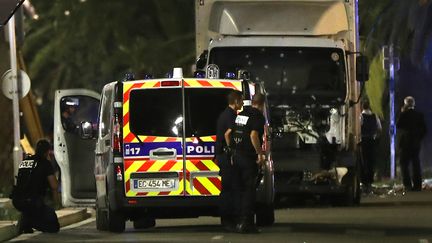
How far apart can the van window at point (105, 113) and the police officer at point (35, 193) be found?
0.77 meters

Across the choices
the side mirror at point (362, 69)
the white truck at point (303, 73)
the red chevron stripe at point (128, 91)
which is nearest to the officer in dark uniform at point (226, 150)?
the red chevron stripe at point (128, 91)

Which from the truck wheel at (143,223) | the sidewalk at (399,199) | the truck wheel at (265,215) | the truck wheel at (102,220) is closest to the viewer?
the truck wheel at (265,215)

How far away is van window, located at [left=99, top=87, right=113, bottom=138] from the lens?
732 inches

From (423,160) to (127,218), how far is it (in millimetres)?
18371

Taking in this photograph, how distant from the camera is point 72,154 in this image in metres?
22.4

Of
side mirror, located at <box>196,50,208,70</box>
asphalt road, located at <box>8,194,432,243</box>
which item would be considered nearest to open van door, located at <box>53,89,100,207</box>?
asphalt road, located at <box>8,194,432,243</box>

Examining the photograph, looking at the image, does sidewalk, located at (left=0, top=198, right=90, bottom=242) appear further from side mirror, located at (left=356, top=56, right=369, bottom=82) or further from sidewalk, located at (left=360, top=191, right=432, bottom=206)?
side mirror, located at (left=356, top=56, right=369, bottom=82)

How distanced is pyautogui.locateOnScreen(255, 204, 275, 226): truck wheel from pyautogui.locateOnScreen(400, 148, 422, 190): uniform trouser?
916cm

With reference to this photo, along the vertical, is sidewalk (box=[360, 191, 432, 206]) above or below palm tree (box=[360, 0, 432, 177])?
below

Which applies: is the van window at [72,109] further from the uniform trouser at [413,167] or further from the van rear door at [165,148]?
the uniform trouser at [413,167]

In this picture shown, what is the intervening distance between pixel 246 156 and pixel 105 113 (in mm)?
2104

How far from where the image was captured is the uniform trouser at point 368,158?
28.0 m

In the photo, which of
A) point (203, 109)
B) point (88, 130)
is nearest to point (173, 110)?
point (203, 109)

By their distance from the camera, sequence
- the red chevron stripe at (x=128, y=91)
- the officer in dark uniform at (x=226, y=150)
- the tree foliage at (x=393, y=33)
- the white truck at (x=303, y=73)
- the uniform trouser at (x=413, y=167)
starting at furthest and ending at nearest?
the tree foliage at (x=393, y=33) → the uniform trouser at (x=413, y=167) → the white truck at (x=303, y=73) → the red chevron stripe at (x=128, y=91) → the officer in dark uniform at (x=226, y=150)
